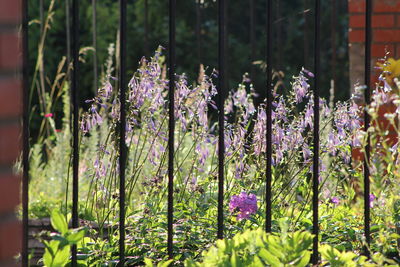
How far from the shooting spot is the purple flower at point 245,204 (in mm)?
2930

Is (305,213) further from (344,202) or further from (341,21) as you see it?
(341,21)

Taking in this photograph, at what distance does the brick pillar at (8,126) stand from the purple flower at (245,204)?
49.9 inches

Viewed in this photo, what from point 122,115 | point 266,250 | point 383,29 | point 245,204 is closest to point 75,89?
point 122,115

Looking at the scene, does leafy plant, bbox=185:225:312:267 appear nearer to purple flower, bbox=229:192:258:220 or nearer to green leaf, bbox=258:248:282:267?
green leaf, bbox=258:248:282:267

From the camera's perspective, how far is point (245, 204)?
2.94m

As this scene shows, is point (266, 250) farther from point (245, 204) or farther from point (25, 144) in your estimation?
point (25, 144)

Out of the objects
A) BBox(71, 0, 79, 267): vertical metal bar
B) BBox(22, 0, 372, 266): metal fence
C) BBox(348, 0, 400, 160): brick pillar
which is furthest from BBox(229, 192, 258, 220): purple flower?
BBox(348, 0, 400, 160): brick pillar

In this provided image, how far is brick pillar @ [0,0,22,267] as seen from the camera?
5.82ft

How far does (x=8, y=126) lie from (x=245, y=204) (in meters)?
1.34

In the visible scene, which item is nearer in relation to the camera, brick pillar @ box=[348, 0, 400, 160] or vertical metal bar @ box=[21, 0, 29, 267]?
vertical metal bar @ box=[21, 0, 29, 267]

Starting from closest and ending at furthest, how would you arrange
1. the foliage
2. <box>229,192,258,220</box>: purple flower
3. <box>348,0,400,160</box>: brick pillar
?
the foliage → <box>229,192,258,220</box>: purple flower → <box>348,0,400,160</box>: brick pillar

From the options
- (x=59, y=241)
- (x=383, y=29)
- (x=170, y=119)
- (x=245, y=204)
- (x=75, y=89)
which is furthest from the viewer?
(x=383, y=29)

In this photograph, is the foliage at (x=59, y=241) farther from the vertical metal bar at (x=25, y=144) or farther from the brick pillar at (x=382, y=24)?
the brick pillar at (x=382, y=24)

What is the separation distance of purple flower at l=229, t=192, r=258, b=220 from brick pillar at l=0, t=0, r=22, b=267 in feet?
4.16
